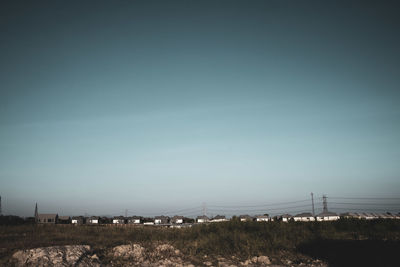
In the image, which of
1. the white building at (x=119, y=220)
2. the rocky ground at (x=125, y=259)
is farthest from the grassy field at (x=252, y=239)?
the white building at (x=119, y=220)

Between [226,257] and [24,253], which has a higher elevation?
[24,253]

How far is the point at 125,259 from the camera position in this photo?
12453 mm

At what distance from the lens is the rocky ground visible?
11.3 meters

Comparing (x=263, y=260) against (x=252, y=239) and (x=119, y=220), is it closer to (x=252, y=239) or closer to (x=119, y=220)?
(x=252, y=239)

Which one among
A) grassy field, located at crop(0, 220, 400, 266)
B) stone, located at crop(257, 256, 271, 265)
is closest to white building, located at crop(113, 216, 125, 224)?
grassy field, located at crop(0, 220, 400, 266)

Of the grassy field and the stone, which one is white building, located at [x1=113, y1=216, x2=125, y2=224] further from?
the stone

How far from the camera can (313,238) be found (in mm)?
16609

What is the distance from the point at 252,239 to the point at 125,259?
771 cm

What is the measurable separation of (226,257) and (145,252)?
14.0 feet

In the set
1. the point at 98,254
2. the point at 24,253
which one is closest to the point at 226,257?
the point at 98,254

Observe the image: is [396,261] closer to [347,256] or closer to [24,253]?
[347,256]

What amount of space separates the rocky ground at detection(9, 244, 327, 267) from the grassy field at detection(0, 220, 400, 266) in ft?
2.19

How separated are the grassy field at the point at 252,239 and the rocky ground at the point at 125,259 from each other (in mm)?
666

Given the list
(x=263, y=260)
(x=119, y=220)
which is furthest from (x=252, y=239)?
(x=119, y=220)
